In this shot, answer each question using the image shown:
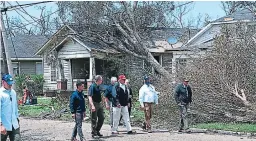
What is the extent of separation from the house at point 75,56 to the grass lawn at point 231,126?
14.7m

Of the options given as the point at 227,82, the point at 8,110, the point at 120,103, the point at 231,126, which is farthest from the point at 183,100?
the point at 8,110

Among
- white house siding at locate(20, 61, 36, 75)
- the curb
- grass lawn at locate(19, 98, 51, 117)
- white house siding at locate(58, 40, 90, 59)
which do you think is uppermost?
white house siding at locate(58, 40, 90, 59)

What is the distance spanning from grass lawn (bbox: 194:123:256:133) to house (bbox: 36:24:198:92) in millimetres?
14653

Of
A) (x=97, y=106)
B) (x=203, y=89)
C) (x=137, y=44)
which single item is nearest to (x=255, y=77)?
(x=203, y=89)

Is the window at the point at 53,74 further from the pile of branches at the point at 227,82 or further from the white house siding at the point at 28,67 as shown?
the pile of branches at the point at 227,82

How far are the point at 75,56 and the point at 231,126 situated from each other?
20.0 metres

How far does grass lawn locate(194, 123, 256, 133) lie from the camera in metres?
13.7

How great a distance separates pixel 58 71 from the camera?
36062mm

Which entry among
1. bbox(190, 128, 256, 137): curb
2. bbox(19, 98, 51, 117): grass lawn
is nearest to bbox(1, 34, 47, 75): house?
bbox(19, 98, 51, 117): grass lawn

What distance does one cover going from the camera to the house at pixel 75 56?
30995mm

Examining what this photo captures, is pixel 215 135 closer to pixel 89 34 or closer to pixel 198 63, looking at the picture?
pixel 198 63

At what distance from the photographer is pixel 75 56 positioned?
3297cm

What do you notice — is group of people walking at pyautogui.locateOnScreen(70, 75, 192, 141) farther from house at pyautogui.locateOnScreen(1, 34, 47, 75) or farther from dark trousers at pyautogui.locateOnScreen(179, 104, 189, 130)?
house at pyautogui.locateOnScreen(1, 34, 47, 75)

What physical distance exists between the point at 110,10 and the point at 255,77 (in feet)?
31.2
